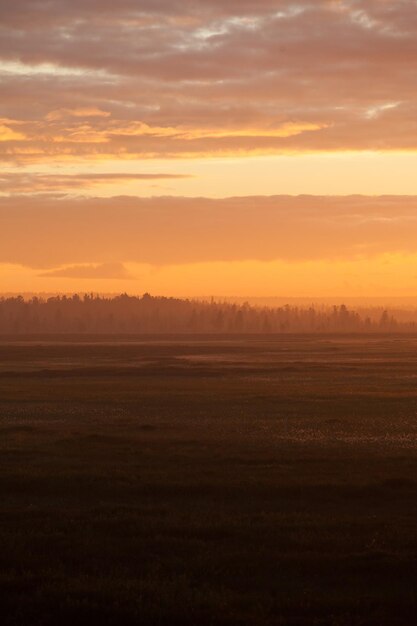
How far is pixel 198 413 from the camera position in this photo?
52.5 metres

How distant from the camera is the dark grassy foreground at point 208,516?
17281 mm

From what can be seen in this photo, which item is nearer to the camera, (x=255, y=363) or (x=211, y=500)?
(x=211, y=500)

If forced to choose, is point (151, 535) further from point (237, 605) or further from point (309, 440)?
point (309, 440)

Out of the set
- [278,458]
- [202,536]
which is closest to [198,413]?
[278,458]

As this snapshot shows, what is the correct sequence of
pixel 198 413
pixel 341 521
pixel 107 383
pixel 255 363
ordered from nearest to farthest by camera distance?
1. pixel 341 521
2. pixel 198 413
3. pixel 107 383
4. pixel 255 363

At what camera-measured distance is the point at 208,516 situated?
24.2 m

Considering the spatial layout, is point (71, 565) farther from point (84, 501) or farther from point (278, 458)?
point (278, 458)

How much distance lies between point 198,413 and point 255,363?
61.8 metres

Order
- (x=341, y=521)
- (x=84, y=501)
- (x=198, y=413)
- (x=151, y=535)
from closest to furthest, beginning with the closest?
(x=151, y=535) < (x=341, y=521) < (x=84, y=501) < (x=198, y=413)

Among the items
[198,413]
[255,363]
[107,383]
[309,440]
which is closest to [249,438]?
[309,440]

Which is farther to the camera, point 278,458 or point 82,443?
point 82,443

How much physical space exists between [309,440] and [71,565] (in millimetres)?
21244

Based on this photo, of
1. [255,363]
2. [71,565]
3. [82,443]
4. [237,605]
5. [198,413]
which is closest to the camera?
[237,605]

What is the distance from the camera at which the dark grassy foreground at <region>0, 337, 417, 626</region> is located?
680 inches
